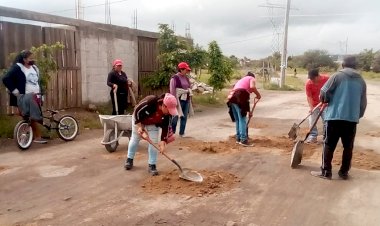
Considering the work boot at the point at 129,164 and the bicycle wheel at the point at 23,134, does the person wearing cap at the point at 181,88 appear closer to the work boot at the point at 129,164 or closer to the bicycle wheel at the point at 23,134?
the work boot at the point at 129,164

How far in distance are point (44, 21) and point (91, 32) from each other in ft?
6.05

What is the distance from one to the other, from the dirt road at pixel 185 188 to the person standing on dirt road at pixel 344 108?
352 millimetres

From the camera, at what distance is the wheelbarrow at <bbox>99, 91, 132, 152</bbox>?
749 cm

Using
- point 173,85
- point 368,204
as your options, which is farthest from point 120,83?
point 368,204

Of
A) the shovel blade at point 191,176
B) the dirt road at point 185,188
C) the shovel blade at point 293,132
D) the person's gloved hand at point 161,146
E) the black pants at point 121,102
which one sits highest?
the black pants at point 121,102

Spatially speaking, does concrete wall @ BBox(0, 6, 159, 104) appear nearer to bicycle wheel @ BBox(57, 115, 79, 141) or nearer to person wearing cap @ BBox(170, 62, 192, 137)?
bicycle wheel @ BBox(57, 115, 79, 141)

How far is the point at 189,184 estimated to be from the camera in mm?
5809

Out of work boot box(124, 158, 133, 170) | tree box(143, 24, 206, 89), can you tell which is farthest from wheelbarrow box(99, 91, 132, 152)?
tree box(143, 24, 206, 89)

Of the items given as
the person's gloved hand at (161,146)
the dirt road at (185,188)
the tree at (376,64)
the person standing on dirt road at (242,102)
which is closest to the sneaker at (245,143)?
the person standing on dirt road at (242,102)

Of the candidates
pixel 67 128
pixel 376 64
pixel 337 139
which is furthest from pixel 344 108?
pixel 376 64

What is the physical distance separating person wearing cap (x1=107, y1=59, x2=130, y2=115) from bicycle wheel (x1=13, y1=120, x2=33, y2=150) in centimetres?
237

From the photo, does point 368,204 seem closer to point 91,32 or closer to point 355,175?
point 355,175

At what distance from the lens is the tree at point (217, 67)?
17.0 meters

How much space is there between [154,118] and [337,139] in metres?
2.81
